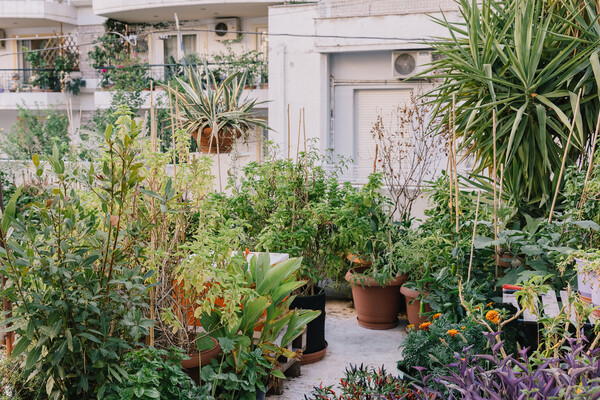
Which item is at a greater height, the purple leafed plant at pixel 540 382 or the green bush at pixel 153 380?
the purple leafed plant at pixel 540 382

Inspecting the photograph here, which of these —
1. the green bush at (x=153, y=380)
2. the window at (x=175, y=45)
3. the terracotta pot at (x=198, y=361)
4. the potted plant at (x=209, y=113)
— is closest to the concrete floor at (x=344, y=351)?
the terracotta pot at (x=198, y=361)

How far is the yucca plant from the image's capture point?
445 centimetres

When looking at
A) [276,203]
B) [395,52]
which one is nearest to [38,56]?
[395,52]

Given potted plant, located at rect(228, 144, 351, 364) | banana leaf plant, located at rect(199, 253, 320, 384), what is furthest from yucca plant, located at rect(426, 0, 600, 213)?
banana leaf plant, located at rect(199, 253, 320, 384)

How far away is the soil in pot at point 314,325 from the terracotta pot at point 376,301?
0.61 m

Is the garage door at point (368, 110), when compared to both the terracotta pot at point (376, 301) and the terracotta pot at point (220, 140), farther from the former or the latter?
the terracotta pot at point (376, 301)

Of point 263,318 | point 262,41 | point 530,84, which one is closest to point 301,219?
point 263,318

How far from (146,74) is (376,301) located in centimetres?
1168

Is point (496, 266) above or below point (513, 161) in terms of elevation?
below

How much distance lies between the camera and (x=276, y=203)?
4988mm

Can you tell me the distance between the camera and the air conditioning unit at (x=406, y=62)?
1160cm

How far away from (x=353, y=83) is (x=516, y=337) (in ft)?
30.1

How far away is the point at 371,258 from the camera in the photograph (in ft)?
16.5

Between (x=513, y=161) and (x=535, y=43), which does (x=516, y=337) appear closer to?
(x=513, y=161)
